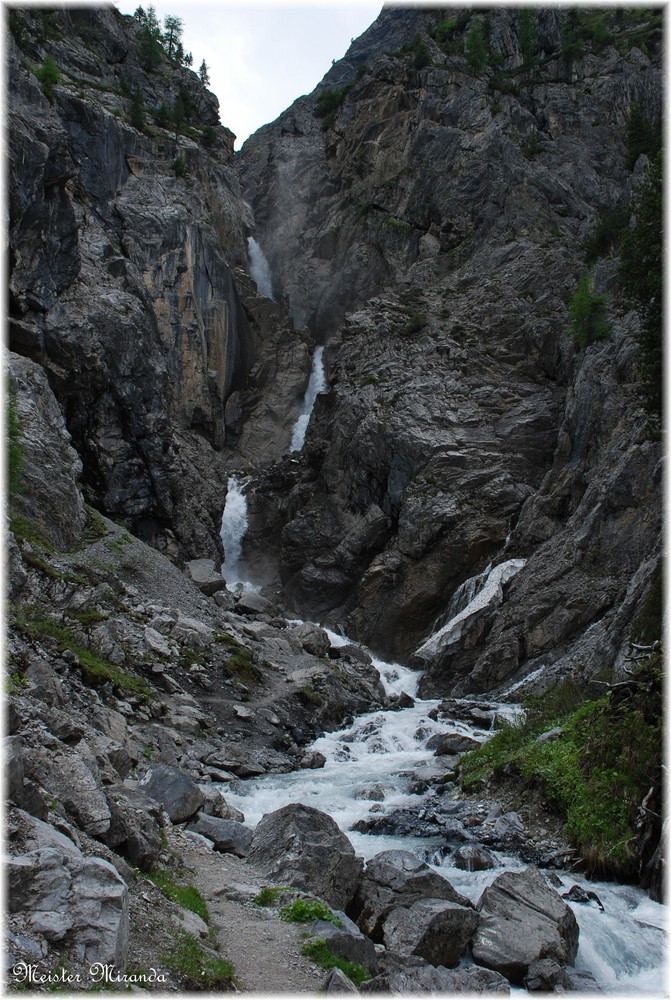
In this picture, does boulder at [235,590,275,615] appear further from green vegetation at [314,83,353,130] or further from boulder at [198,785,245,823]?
green vegetation at [314,83,353,130]

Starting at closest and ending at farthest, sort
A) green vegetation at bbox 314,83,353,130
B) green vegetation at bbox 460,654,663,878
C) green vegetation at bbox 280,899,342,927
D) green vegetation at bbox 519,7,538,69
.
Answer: green vegetation at bbox 280,899,342,927, green vegetation at bbox 460,654,663,878, green vegetation at bbox 519,7,538,69, green vegetation at bbox 314,83,353,130

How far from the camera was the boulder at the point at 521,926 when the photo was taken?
8742 mm

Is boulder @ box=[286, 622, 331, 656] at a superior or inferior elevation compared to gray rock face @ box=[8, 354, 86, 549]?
inferior

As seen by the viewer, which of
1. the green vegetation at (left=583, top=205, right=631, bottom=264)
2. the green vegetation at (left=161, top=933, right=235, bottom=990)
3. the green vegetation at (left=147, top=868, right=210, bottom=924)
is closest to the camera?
the green vegetation at (left=161, top=933, right=235, bottom=990)

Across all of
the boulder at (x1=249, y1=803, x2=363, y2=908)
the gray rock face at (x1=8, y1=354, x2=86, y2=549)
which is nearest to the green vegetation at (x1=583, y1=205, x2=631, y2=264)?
the gray rock face at (x1=8, y1=354, x2=86, y2=549)

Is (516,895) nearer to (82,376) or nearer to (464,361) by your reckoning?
(82,376)

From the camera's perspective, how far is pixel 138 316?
151 feet

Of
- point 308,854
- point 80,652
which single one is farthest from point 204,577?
point 308,854

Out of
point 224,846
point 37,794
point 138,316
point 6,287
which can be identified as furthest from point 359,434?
point 37,794

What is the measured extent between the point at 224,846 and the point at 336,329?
64.3 m

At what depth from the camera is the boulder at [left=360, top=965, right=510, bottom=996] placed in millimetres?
7676

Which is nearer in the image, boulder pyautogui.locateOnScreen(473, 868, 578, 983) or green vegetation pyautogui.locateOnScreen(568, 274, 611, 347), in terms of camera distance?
boulder pyautogui.locateOnScreen(473, 868, 578, 983)
